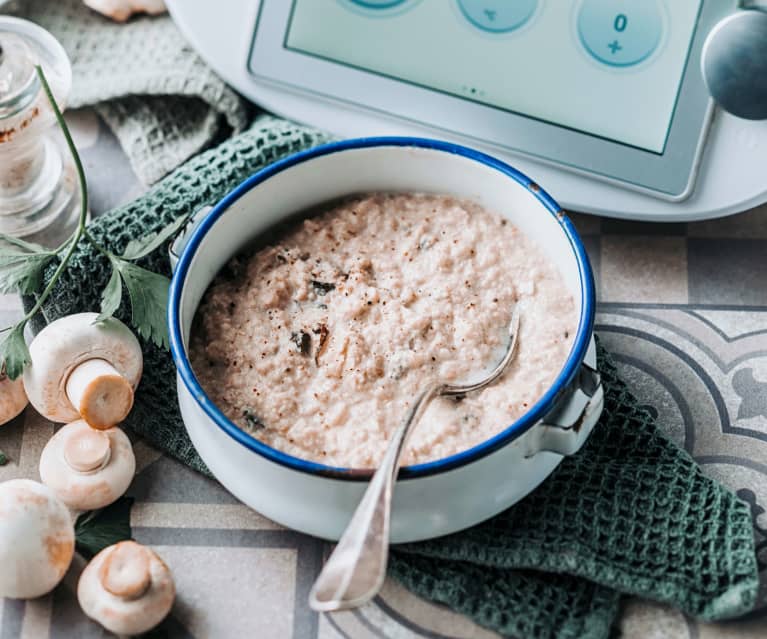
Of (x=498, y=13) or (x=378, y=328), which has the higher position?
(x=498, y=13)

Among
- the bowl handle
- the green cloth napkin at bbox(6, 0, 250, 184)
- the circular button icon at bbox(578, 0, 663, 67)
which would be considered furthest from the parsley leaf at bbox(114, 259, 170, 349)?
the circular button icon at bbox(578, 0, 663, 67)

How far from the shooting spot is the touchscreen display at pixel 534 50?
103 cm

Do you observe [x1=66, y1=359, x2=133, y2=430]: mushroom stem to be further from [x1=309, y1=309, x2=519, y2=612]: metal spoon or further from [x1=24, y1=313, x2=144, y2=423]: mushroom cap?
[x1=309, y1=309, x2=519, y2=612]: metal spoon

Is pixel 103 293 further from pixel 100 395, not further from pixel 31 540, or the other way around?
Result: pixel 31 540

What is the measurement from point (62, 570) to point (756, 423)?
0.60m

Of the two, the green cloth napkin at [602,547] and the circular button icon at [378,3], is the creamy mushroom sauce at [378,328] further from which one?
the circular button icon at [378,3]

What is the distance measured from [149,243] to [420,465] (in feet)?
1.15

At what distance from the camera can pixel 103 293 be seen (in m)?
0.98

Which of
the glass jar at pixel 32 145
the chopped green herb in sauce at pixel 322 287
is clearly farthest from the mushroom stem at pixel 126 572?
the glass jar at pixel 32 145

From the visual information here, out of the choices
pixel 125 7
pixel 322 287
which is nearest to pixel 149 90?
pixel 125 7

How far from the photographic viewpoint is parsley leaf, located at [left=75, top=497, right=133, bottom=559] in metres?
0.91

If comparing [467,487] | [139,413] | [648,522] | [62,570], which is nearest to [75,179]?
[139,413]

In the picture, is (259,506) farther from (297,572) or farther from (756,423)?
(756,423)

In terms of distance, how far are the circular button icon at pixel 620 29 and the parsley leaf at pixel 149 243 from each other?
16.2 inches
